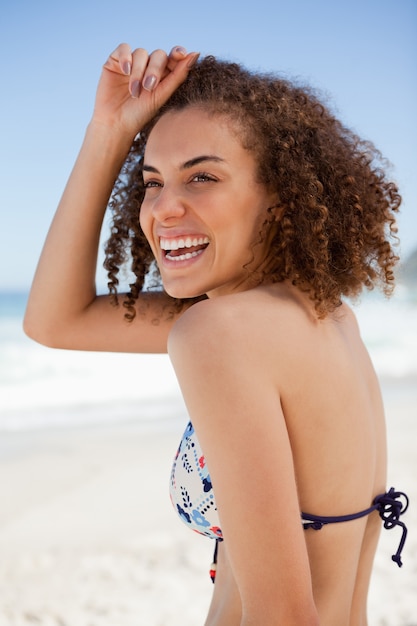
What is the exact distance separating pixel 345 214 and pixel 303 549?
0.85 metres

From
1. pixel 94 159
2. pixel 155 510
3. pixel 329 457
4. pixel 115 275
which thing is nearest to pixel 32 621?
pixel 155 510

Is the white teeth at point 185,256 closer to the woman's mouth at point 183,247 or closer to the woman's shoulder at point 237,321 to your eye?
the woman's mouth at point 183,247

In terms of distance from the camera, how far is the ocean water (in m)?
9.80

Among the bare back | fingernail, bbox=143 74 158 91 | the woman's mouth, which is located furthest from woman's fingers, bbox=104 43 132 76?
the bare back

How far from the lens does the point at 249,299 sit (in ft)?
4.91

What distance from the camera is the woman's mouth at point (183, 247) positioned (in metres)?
1.80

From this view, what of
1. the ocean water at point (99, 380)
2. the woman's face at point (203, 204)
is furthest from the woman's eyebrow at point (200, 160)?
the ocean water at point (99, 380)

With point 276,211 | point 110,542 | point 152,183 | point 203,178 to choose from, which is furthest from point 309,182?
point 110,542

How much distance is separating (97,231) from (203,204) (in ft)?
2.03

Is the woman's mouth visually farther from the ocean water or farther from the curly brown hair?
A: the ocean water

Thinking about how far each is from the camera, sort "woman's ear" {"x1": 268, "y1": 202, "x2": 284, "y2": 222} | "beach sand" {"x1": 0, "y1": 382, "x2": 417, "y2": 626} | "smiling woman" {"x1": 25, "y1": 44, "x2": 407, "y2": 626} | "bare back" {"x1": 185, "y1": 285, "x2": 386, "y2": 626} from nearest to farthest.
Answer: "smiling woman" {"x1": 25, "y1": 44, "x2": 407, "y2": 626} < "bare back" {"x1": 185, "y1": 285, "x2": 386, "y2": 626} < "woman's ear" {"x1": 268, "y1": 202, "x2": 284, "y2": 222} < "beach sand" {"x1": 0, "y1": 382, "x2": 417, "y2": 626}

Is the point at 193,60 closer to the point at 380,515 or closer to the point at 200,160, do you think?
the point at 200,160

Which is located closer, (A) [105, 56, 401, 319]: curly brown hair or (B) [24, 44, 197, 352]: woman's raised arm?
(A) [105, 56, 401, 319]: curly brown hair

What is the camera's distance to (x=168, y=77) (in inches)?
78.2
